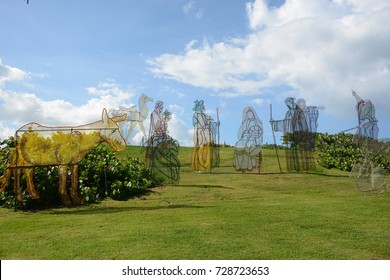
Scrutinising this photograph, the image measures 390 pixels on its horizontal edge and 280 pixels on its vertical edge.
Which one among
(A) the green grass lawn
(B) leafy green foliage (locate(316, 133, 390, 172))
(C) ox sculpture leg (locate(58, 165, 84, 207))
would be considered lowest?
(A) the green grass lawn

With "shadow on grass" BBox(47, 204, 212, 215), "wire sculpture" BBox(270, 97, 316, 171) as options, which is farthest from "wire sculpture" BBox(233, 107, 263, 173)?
"shadow on grass" BBox(47, 204, 212, 215)

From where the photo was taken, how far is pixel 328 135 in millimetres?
25922

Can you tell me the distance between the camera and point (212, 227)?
26.6ft

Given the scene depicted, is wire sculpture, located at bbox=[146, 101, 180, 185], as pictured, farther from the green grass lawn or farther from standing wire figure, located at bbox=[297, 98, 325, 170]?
standing wire figure, located at bbox=[297, 98, 325, 170]

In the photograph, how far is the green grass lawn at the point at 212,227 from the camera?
6.65 meters

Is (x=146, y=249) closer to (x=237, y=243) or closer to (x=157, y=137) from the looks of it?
(x=237, y=243)

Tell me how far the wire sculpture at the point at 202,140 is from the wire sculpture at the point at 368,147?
257 inches

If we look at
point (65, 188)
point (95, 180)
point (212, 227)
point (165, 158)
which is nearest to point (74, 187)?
point (65, 188)

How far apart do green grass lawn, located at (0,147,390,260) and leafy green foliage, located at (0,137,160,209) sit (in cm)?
64

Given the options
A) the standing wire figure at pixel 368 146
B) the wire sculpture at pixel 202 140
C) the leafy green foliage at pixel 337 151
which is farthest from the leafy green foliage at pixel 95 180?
the leafy green foliage at pixel 337 151

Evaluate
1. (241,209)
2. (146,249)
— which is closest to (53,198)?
(241,209)

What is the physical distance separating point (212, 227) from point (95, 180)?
6.32 m

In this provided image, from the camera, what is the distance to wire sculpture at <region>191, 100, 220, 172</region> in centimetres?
1962

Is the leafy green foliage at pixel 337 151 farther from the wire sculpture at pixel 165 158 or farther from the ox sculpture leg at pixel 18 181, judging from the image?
the ox sculpture leg at pixel 18 181
